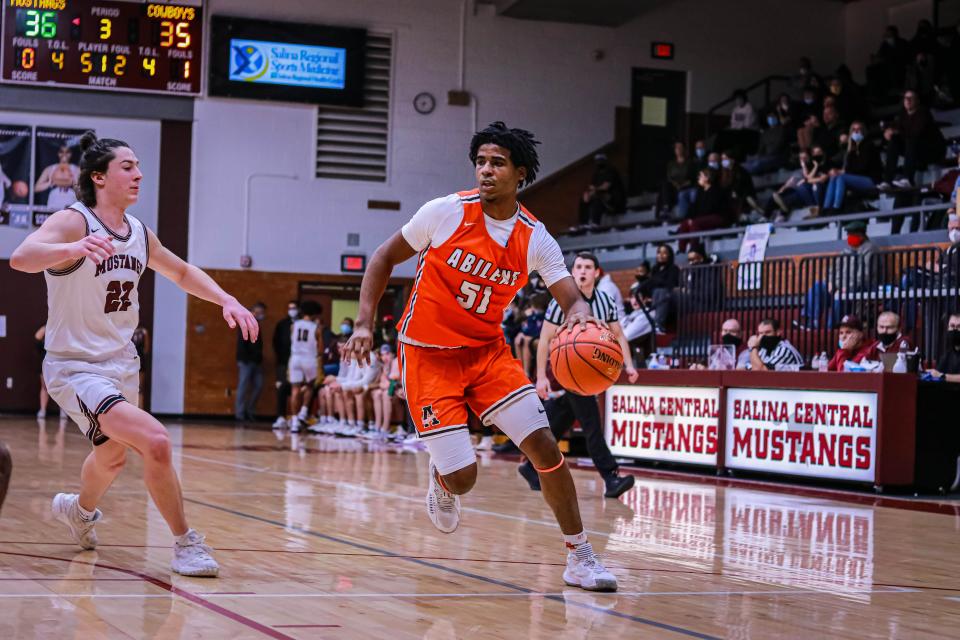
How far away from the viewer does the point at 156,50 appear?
2134 centimetres

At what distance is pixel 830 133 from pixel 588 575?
15151 millimetres

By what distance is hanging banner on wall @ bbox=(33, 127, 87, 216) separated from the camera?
22.6 meters

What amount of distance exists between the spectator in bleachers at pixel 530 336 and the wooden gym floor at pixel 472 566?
5.86m

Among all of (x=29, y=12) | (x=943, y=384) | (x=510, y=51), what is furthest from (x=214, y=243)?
(x=943, y=384)

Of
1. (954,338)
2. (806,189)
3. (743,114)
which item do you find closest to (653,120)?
(743,114)

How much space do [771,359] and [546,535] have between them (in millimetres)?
6315

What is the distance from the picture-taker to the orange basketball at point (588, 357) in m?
5.50

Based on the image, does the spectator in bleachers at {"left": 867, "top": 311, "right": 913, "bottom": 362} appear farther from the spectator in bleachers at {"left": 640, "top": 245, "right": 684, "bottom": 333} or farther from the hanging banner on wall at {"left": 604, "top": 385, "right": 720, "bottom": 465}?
the spectator in bleachers at {"left": 640, "top": 245, "right": 684, "bottom": 333}

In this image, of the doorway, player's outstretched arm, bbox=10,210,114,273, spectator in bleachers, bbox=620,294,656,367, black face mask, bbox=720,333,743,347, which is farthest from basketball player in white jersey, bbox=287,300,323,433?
player's outstretched arm, bbox=10,210,114,273

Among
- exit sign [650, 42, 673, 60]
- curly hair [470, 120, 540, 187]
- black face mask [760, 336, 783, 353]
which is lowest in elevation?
black face mask [760, 336, 783, 353]

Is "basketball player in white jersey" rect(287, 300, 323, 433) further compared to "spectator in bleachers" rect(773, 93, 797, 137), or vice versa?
"spectator in bleachers" rect(773, 93, 797, 137)

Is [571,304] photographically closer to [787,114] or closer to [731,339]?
[731,339]

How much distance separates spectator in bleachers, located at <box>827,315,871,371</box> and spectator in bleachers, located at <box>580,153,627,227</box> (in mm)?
11359

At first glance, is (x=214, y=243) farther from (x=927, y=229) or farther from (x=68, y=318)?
(x=68, y=318)
